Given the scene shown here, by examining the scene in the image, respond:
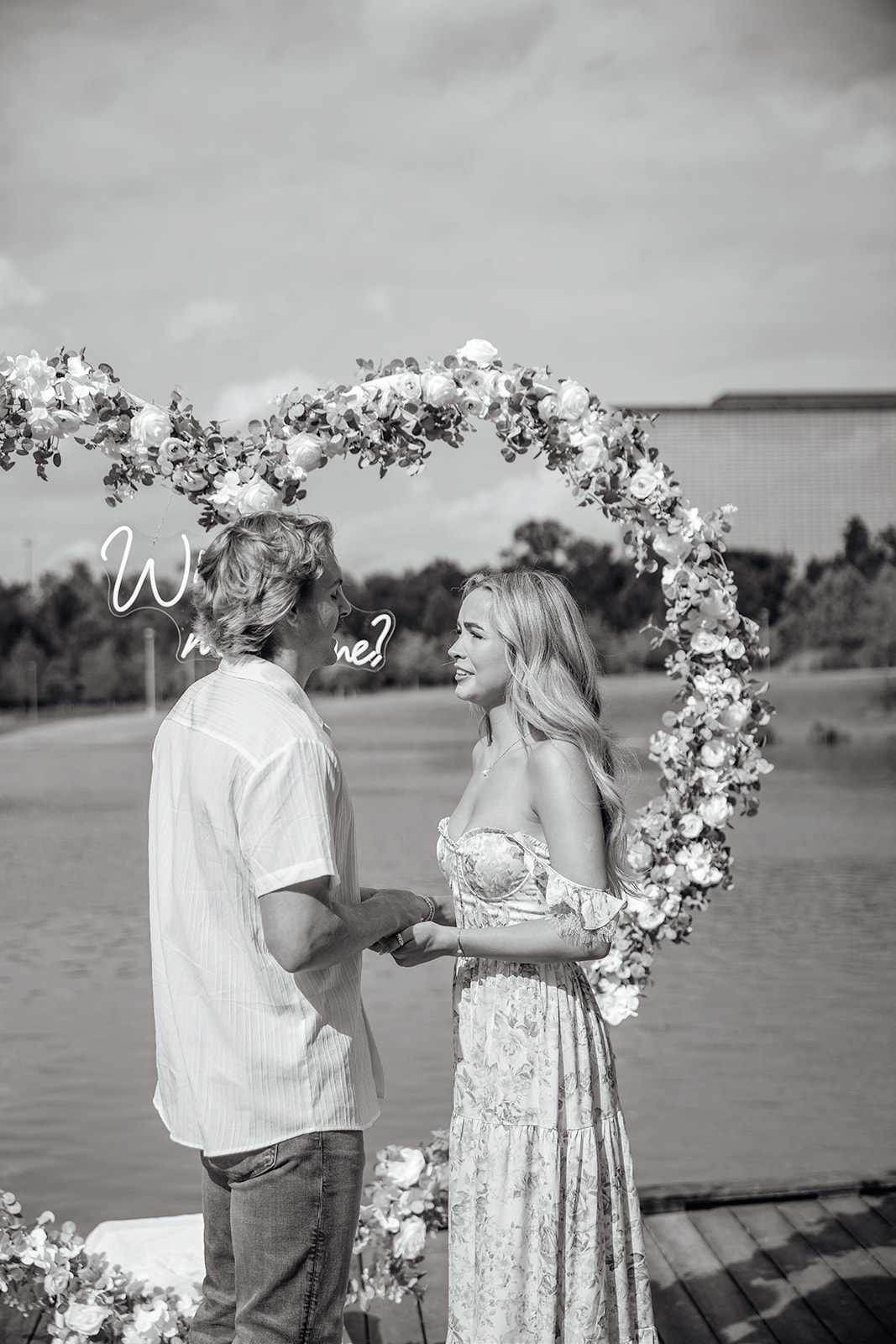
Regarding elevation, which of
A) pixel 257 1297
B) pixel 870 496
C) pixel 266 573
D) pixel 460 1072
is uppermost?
pixel 870 496

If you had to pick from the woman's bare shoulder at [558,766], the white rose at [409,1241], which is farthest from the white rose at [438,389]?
the white rose at [409,1241]

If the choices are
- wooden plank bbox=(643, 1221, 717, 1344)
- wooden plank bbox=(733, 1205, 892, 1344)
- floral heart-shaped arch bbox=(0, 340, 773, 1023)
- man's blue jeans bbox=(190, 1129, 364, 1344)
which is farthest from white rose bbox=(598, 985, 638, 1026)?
→ man's blue jeans bbox=(190, 1129, 364, 1344)

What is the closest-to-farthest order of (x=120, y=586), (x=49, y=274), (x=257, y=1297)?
1. (x=257, y=1297)
2. (x=120, y=586)
3. (x=49, y=274)

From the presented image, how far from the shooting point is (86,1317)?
2582mm

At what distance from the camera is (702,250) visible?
77.2 feet

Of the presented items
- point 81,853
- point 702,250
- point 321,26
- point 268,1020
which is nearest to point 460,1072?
point 268,1020

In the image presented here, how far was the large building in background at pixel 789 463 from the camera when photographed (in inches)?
819

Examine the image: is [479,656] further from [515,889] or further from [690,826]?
[690,826]

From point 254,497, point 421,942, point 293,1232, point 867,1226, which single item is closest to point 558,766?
point 421,942

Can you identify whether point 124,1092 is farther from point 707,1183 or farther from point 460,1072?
point 460,1072

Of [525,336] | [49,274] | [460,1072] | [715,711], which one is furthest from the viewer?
[49,274]

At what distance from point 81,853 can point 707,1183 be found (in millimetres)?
12291

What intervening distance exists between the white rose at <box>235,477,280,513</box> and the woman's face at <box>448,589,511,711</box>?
0.77 metres

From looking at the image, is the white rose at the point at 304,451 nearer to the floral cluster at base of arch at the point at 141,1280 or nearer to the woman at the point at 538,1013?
the woman at the point at 538,1013
